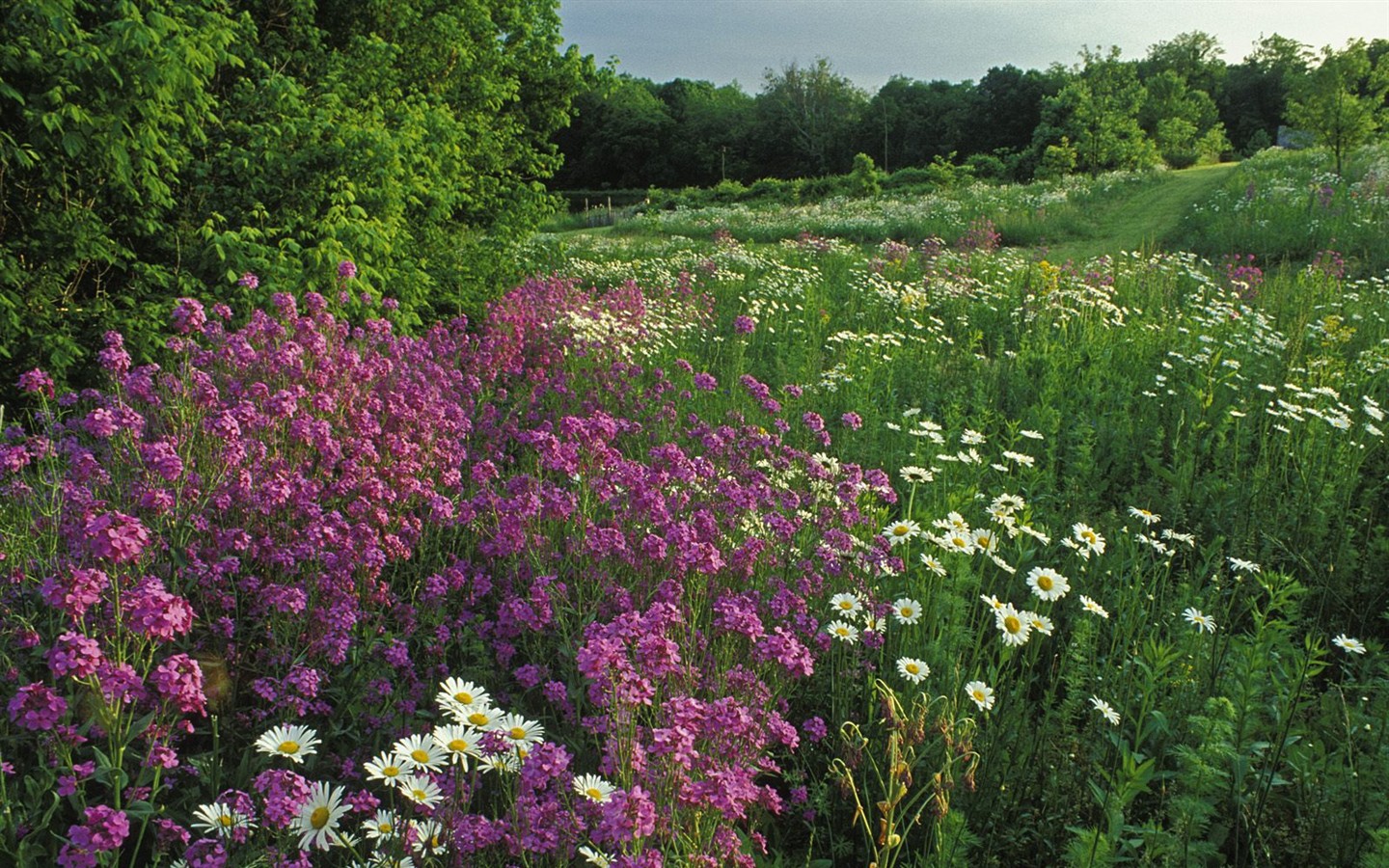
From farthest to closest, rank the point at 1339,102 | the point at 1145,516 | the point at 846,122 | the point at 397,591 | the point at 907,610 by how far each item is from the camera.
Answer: the point at 846,122
the point at 1339,102
the point at 1145,516
the point at 397,591
the point at 907,610

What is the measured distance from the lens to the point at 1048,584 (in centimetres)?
323

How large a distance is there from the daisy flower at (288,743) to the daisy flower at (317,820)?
10cm

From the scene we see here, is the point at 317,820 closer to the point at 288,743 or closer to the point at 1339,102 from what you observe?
the point at 288,743

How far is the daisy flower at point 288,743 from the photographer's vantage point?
6.10ft

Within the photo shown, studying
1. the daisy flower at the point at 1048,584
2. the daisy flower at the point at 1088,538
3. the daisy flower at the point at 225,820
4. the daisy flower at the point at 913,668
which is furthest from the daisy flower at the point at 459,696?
the daisy flower at the point at 1088,538

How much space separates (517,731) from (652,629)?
0.41 m

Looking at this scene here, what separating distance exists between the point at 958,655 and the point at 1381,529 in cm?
311

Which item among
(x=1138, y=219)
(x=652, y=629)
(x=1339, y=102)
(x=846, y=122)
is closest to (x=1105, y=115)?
(x=1339, y=102)

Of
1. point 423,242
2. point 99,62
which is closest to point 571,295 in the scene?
point 423,242

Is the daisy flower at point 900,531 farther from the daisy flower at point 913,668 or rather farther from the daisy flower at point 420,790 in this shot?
the daisy flower at point 420,790

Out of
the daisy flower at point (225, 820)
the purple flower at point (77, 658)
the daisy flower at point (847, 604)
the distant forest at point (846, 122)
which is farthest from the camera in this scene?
the distant forest at point (846, 122)

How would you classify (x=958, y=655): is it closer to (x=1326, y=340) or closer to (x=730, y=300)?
(x=1326, y=340)

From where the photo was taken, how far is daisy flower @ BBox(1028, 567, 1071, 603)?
3.17m

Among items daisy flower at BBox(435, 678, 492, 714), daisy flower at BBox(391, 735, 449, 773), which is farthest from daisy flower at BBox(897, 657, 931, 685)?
daisy flower at BBox(391, 735, 449, 773)
